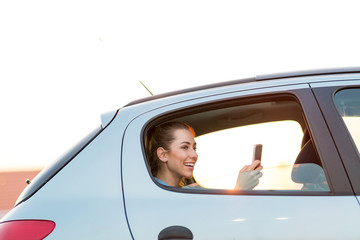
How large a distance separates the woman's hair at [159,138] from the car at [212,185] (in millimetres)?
245

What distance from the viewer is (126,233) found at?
1.82m

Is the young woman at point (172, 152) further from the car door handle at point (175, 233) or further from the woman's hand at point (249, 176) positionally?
the car door handle at point (175, 233)

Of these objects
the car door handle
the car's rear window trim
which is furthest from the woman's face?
the car door handle

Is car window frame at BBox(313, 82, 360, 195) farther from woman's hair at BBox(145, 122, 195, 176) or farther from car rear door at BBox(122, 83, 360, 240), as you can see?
woman's hair at BBox(145, 122, 195, 176)

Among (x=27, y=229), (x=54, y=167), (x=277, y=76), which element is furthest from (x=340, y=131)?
(x=27, y=229)

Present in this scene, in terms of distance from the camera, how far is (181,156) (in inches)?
107

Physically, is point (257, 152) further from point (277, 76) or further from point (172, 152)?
point (172, 152)

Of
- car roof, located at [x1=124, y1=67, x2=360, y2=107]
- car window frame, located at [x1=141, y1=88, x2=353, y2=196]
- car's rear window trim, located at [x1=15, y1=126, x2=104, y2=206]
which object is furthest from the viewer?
car roof, located at [x1=124, y1=67, x2=360, y2=107]

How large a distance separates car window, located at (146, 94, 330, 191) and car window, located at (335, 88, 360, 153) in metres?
0.18

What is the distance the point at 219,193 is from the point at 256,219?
19 centimetres

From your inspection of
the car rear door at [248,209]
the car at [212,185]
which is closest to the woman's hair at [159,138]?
the car at [212,185]

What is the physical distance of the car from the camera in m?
1.79

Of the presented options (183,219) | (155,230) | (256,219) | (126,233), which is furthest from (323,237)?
(126,233)

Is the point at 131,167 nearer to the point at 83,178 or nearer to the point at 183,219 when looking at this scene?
the point at 83,178
